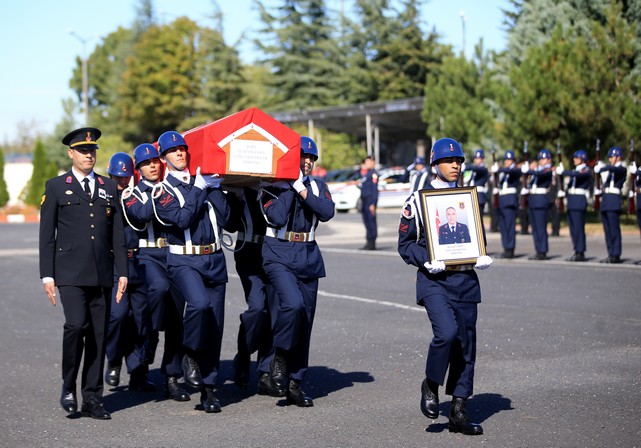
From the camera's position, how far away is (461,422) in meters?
6.91

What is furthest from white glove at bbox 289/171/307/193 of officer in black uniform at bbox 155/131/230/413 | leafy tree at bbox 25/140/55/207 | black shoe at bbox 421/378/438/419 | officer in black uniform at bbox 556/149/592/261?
leafy tree at bbox 25/140/55/207

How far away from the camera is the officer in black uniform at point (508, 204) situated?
20.0 meters

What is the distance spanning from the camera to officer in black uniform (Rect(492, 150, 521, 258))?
788 inches

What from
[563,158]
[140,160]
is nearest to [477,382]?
[140,160]

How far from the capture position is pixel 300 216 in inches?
328

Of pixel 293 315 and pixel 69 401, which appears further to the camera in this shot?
pixel 293 315

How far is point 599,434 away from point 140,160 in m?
4.12

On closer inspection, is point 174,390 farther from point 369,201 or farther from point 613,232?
point 369,201

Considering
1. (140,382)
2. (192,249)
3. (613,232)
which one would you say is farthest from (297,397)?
(613,232)

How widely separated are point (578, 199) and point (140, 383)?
12219mm

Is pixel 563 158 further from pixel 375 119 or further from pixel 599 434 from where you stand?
pixel 375 119

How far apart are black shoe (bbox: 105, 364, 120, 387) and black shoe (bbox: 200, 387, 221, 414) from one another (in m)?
1.40

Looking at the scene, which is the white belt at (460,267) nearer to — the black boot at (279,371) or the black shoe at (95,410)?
the black boot at (279,371)

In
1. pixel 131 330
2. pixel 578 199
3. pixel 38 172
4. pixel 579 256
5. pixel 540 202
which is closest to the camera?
pixel 131 330
